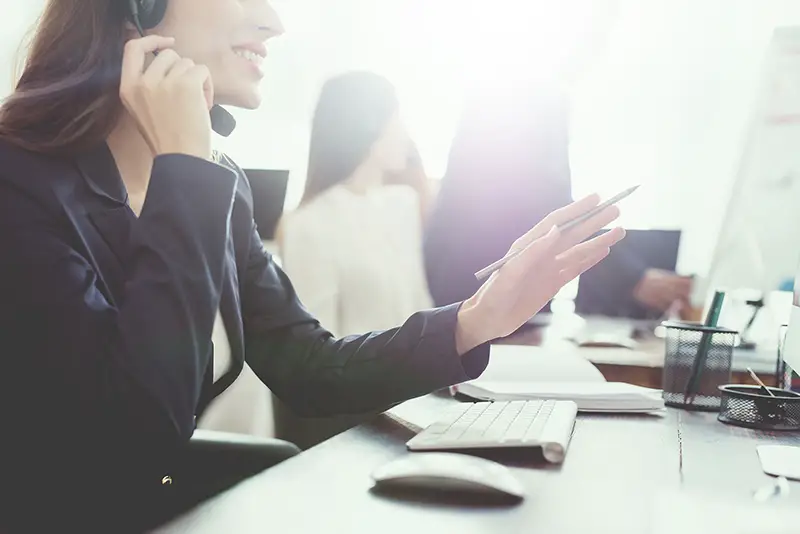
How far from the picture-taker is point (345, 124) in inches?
92.7

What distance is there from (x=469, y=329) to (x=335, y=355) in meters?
0.20

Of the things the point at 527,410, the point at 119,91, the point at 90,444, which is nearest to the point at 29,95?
the point at 119,91

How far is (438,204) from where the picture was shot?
6.85 ft

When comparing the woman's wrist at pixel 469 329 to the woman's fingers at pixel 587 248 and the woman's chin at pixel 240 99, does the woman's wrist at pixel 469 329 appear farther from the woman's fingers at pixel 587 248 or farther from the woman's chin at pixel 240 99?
the woman's chin at pixel 240 99

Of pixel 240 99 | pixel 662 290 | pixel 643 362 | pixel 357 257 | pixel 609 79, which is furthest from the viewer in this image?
pixel 609 79

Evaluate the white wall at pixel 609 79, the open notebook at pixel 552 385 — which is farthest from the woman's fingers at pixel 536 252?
the white wall at pixel 609 79

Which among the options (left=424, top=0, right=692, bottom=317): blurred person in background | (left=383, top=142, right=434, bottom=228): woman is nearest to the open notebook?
(left=424, top=0, right=692, bottom=317): blurred person in background

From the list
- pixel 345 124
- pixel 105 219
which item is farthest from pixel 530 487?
pixel 345 124

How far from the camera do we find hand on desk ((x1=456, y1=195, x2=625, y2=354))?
0.98 m

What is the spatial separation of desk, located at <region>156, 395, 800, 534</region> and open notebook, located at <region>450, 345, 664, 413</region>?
0.09 metres

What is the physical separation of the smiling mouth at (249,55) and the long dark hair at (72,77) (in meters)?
0.15

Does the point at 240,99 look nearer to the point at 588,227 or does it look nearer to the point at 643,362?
the point at 588,227

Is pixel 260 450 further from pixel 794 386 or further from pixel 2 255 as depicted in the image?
pixel 794 386

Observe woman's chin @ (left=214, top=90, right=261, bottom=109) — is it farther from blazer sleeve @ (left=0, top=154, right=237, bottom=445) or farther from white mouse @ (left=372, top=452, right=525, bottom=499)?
white mouse @ (left=372, top=452, right=525, bottom=499)
